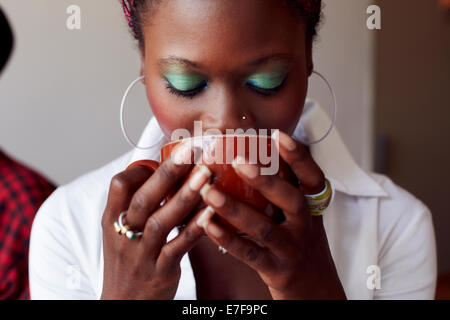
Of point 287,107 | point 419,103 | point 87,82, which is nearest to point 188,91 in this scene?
point 287,107

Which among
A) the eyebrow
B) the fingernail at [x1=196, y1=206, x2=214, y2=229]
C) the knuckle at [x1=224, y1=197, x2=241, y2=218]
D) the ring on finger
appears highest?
the eyebrow

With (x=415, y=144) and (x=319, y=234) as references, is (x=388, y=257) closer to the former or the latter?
(x=319, y=234)

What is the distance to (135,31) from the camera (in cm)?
59

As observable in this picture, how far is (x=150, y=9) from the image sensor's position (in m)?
0.53

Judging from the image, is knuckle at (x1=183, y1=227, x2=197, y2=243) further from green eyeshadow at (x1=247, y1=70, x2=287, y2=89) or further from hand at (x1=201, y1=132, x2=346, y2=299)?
green eyeshadow at (x1=247, y1=70, x2=287, y2=89)

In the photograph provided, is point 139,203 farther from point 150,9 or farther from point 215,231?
point 150,9

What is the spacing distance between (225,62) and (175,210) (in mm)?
179

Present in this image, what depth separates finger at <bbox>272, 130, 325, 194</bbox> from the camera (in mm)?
417

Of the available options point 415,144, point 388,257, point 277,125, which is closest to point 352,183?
point 388,257

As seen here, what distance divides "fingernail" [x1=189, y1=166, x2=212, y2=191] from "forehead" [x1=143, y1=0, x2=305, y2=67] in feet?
0.48

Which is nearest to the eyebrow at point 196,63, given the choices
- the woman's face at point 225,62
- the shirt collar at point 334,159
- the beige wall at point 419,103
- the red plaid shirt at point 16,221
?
the woman's face at point 225,62

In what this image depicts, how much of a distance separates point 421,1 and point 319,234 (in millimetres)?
1397

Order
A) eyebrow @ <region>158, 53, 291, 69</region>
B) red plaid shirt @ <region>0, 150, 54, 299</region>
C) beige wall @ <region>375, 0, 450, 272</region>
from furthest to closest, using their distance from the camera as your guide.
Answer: beige wall @ <region>375, 0, 450, 272</region>
red plaid shirt @ <region>0, 150, 54, 299</region>
eyebrow @ <region>158, 53, 291, 69</region>

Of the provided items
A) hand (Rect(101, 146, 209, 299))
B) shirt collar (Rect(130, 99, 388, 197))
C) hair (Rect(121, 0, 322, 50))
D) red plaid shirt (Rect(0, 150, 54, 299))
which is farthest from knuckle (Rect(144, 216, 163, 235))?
red plaid shirt (Rect(0, 150, 54, 299))
